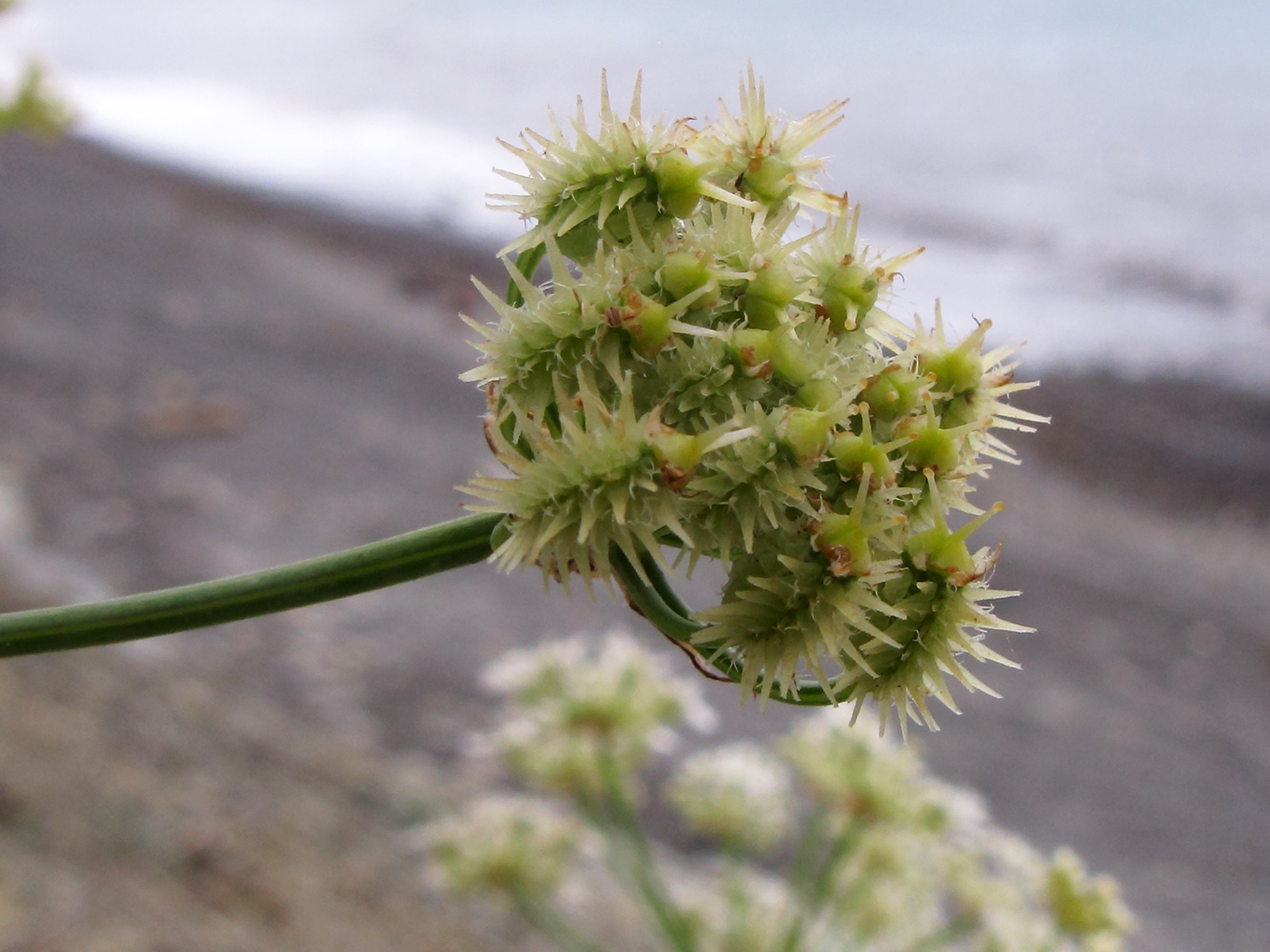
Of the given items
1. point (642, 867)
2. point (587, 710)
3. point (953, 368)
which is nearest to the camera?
point (953, 368)

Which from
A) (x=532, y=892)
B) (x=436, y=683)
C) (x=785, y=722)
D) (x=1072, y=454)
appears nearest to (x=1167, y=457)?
(x=1072, y=454)

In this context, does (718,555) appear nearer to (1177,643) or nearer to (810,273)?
(810,273)

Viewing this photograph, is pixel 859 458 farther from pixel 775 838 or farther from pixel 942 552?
pixel 775 838

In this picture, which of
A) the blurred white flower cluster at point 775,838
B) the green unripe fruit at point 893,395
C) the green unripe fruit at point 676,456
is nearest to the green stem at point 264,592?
the green unripe fruit at point 676,456

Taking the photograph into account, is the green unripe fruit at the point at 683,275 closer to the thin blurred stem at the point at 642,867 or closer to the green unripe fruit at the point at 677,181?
the green unripe fruit at the point at 677,181

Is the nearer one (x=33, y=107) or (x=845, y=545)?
(x=845, y=545)

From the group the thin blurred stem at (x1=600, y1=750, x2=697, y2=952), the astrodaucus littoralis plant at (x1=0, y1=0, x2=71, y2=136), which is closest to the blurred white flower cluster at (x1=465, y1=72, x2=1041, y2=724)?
the thin blurred stem at (x1=600, y1=750, x2=697, y2=952)

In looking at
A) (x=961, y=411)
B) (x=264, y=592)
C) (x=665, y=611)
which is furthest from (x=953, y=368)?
(x=264, y=592)
